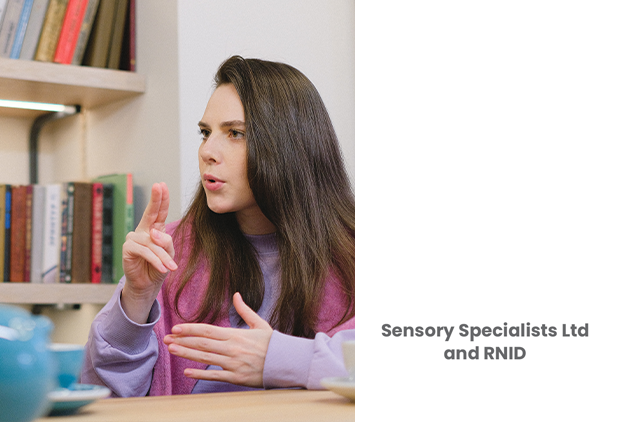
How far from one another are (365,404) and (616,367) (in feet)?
0.50

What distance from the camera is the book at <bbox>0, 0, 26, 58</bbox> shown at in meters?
1.42

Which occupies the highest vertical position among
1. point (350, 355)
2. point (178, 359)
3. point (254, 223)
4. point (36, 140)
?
point (36, 140)

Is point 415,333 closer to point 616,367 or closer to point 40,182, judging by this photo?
point 616,367

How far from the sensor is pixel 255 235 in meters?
1.19

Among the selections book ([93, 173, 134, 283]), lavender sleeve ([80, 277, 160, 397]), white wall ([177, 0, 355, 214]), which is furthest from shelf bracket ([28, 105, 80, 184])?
lavender sleeve ([80, 277, 160, 397])

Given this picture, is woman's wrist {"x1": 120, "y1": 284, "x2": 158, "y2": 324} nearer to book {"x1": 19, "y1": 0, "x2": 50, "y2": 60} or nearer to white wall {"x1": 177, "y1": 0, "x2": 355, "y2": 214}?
white wall {"x1": 177, "y1": 0, "x2": 355, "y2": 214}

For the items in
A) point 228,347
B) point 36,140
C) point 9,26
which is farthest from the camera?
point 36,140

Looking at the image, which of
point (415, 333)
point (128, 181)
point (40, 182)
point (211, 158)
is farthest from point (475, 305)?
point (40, 182)

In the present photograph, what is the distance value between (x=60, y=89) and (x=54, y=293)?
464mm

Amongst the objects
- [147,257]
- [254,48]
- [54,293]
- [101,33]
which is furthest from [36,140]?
[147,257]

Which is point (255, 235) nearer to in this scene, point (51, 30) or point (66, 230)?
point (66, 230)

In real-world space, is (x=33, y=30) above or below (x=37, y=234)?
above

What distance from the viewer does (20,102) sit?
1.61 metres

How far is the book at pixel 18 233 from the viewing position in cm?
145
